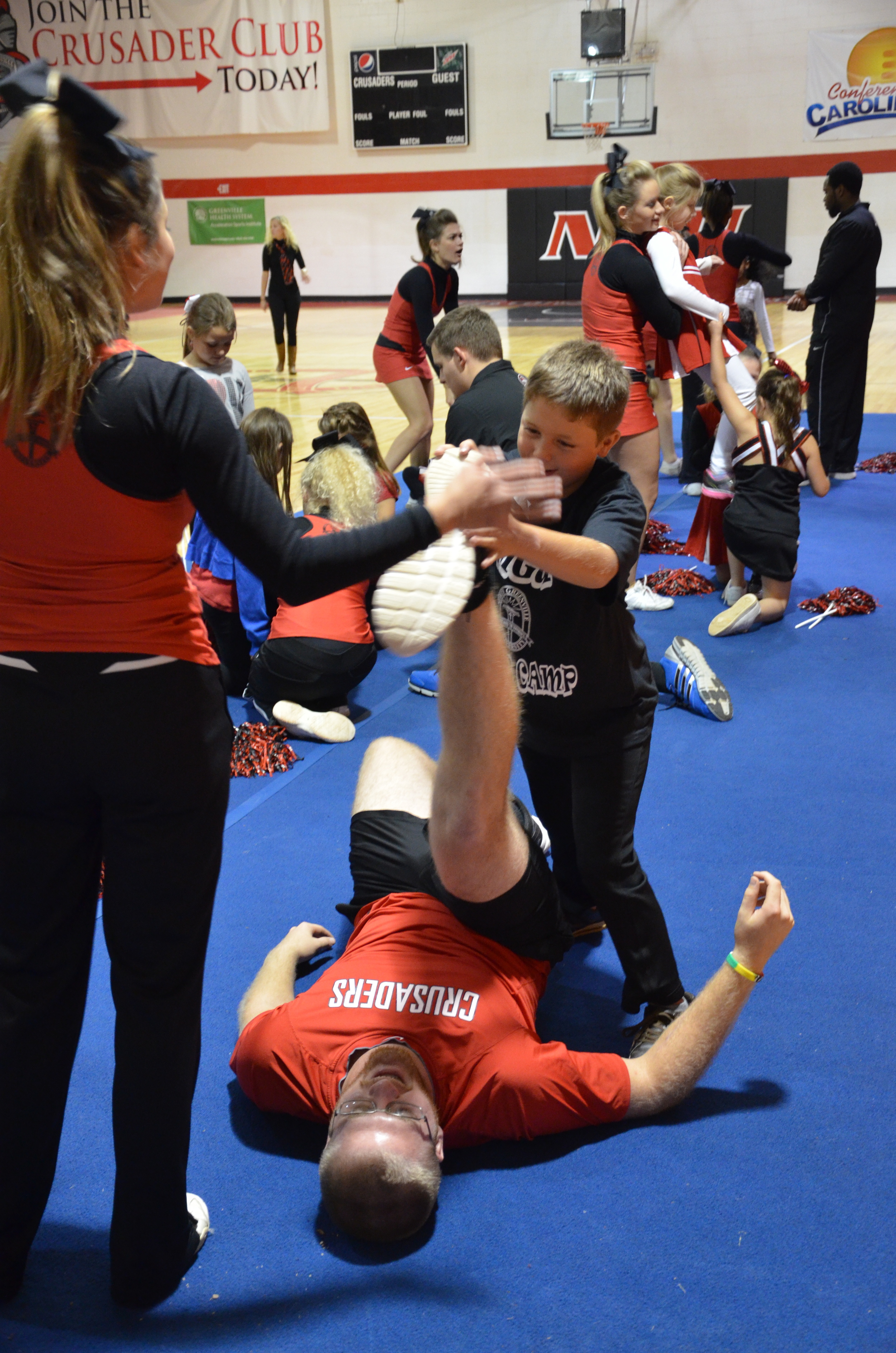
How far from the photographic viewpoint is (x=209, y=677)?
131 centimetres

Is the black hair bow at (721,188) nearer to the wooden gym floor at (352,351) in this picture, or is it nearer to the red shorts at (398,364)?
the red shorts at (398,364)

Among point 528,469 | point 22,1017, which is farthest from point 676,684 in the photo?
point 22,1017

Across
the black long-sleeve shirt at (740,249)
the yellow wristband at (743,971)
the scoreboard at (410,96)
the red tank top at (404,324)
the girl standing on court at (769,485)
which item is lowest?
Answer: the yellow wristband at (743,971)

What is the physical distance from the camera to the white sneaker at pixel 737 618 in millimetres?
4141

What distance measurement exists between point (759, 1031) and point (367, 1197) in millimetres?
897

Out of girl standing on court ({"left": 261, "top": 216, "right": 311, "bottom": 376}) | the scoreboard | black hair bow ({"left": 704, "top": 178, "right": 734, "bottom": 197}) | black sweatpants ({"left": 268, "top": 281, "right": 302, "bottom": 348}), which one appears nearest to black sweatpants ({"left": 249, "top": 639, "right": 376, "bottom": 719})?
black hair bow ({"left": 704, "top": 178, "right": 734, "bottom": 197})

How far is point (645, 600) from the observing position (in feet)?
14.7

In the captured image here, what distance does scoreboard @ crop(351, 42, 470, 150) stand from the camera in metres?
15.3

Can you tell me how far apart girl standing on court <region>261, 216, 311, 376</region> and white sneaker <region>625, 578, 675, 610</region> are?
24.0ft

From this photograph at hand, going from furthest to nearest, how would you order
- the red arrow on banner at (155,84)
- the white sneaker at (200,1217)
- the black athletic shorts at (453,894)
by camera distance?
the red arrow on banner at (155,84) < the black athletic shorts at (453,894) < the white sneaker at (200,1217)

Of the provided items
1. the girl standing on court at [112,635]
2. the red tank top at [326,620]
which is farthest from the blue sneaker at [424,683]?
the girl standing on court at [112,635]

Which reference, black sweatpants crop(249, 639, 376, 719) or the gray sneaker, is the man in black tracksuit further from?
the gray sneaker

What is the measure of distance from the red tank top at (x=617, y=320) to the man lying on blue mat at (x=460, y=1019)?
2.75 m

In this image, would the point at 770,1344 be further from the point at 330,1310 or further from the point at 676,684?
the point at 676,684
